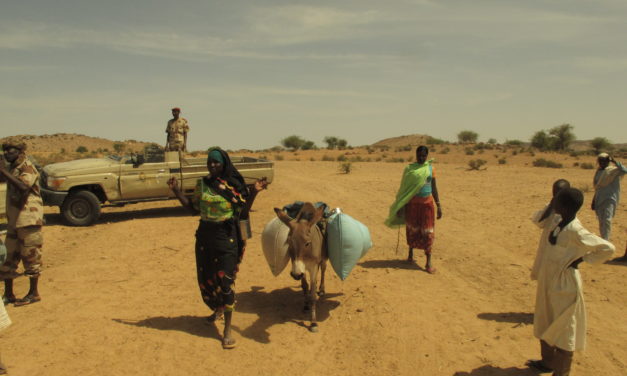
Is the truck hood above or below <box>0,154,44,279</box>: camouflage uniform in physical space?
above

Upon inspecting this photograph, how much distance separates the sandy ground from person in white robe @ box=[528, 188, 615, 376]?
2.69 ft

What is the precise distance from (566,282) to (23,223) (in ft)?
20.4

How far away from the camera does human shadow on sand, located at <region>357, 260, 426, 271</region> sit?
25.8 feet

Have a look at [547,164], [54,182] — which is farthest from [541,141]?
[54,182]

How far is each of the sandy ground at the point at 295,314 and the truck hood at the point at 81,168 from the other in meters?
1.37

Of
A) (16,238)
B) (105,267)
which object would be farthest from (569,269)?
(105,267)

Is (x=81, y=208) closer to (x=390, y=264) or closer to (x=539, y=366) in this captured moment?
(x=390, y=264)

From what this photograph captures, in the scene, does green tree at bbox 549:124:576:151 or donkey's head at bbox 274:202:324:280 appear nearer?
donkey's head at bbox 274:202:324:280

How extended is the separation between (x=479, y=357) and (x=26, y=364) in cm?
475

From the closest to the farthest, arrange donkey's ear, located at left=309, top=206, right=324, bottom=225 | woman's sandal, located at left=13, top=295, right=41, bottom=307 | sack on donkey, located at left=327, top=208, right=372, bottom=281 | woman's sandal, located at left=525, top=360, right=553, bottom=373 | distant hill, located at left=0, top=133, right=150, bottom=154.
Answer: woman's sandal, located at left=525, top=360, right=553, bottom=373 < donkey's ear, located at left=309, top=206, right=324, bottom=225 < sack on donkey, located at left=327, top=208, right=372, bottom=281 < woman's sandal, located at left=13, top=295, right=41, bottom=307 < distant hill, located at left=0, top=133, right=150, bottom=154

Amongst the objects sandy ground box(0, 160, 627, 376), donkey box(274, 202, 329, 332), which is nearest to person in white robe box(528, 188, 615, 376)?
sandy ground box(0, 160, 627, 376)

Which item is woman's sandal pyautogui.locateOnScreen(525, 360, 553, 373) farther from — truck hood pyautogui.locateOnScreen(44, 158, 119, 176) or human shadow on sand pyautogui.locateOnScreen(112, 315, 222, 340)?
truck hood pyautogui.locateOnScreen(44, 158, 119, 176)

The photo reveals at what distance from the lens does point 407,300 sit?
631 centimetres

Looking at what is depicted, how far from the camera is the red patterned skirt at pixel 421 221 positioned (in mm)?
7535
